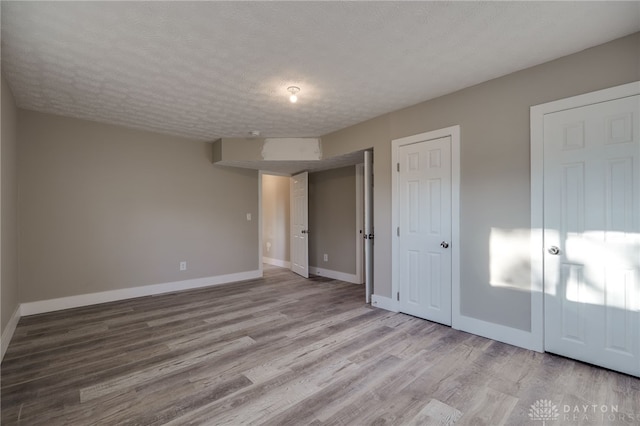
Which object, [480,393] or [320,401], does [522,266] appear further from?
[320,401]

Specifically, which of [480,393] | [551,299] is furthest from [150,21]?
[551,299]

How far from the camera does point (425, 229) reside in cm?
336

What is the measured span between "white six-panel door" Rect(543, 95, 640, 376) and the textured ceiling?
658mm

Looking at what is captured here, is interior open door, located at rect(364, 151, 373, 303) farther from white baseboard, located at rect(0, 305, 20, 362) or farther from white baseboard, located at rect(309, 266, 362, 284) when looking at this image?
white baseboard, located at rect(0, 305, 20, 362)

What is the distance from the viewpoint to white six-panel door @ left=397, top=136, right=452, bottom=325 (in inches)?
125

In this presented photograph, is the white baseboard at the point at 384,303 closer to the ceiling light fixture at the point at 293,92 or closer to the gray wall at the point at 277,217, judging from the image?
the ceiling light fixture at the point at 293,92

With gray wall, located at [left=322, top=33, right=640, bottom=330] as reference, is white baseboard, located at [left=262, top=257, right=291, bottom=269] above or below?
below

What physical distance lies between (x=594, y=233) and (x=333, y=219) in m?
3.89

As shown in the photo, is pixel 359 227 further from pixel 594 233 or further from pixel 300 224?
pixel 594 233

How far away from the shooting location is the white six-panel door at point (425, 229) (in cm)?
318

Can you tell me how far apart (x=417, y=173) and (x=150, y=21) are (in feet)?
9.23

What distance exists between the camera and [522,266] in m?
2.66

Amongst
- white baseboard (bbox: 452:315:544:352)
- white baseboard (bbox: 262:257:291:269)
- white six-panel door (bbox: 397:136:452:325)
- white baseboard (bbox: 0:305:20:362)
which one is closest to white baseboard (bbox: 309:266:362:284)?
white baseboard (bbox: 262:257:291:269)

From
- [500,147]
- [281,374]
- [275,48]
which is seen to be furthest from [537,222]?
[275,48]
